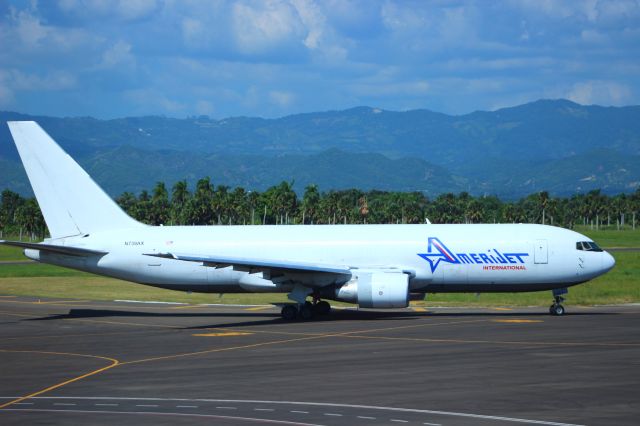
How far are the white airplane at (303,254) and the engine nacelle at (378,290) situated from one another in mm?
46

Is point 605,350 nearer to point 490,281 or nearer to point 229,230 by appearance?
point 490,281

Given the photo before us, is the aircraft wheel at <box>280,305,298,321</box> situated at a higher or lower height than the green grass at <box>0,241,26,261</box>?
lower

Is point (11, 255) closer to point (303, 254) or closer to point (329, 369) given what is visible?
point (303, 254)

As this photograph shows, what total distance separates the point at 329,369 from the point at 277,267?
15609 mm

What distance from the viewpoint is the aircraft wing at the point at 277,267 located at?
4403 cm

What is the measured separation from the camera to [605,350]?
107ft

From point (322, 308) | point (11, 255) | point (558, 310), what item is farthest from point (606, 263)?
point (11, 255)

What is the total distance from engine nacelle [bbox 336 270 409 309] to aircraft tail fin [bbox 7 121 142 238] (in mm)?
13421

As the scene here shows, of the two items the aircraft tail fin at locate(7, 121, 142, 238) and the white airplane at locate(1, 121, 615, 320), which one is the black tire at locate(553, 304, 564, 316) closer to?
the white airplane at locate(1, 121, 615, 320)

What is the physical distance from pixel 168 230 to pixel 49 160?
23.1ft

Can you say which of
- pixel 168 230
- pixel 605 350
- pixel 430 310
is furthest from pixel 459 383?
pixel 168 230

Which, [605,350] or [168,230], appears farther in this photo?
[168,230]

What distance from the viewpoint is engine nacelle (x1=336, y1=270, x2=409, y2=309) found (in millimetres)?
44031

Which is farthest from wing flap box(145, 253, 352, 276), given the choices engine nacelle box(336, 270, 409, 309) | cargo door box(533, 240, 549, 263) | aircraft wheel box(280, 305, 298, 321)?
cargo door box(533, 240, 549, 263)
